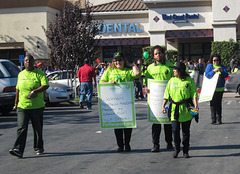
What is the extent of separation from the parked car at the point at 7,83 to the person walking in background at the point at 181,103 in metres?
7.61

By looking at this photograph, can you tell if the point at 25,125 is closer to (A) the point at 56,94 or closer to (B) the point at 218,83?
(B) the point at 218,83

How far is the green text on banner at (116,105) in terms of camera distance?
8750 mm

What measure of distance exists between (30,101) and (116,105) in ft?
4.99

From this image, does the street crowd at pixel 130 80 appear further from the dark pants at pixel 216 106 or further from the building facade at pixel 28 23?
the building facade at pixel 28 23

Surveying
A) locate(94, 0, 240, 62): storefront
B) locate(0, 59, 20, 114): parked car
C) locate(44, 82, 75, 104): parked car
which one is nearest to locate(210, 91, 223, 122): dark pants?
locate(0, 59, 20, 114): parked car

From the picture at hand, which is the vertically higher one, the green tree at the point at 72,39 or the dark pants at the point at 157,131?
the green tree at the point at 72,39

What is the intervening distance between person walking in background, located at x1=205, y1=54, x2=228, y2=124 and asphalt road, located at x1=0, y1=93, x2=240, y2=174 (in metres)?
0.31

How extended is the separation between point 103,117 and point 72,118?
6.35 metres

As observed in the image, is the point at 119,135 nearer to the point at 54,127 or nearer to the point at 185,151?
the point at 185,151

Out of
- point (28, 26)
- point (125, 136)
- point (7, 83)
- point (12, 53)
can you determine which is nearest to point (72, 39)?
point (7, 83)

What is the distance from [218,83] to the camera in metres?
12.8

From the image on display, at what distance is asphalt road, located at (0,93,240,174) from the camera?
7.43 metres

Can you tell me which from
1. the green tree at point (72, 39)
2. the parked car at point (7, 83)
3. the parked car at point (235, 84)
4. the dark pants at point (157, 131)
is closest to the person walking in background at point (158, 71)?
the dark pants at point (157, 131)

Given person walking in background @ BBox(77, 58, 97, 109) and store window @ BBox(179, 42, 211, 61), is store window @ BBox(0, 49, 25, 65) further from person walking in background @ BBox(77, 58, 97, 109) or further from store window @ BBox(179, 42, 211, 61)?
person walking in background @ BBox(77, 58, 97, 109)
